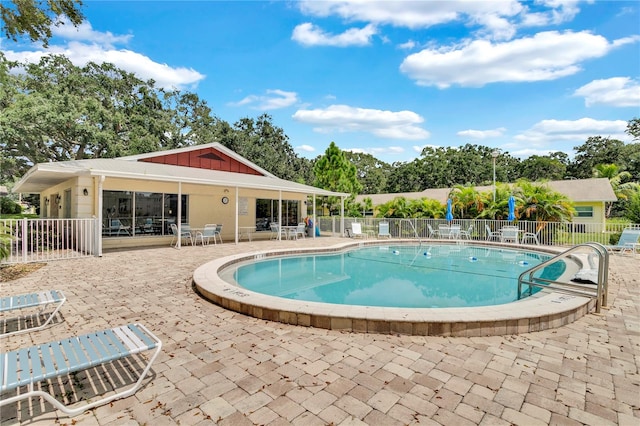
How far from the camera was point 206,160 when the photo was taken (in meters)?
16.9

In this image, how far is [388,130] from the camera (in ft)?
A: 164

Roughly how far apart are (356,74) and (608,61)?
979cm

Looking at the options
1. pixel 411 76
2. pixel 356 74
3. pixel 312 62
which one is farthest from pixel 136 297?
pixel 411 76

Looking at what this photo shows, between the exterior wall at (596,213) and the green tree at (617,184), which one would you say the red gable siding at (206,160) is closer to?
the exterior wall at (596,213)

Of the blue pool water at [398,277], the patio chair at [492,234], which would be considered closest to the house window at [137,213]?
the blue pool water at [398,277]

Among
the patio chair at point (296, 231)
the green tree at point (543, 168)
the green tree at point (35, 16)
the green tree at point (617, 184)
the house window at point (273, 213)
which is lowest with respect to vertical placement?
the patio chair at point (296, 231)

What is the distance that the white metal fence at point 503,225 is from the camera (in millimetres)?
14672

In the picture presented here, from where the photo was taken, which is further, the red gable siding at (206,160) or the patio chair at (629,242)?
the red gable siding at (206,160)

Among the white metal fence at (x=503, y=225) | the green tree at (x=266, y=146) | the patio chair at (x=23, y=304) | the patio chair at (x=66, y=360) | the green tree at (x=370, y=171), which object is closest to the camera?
the patio chair at (x=66, y=360)

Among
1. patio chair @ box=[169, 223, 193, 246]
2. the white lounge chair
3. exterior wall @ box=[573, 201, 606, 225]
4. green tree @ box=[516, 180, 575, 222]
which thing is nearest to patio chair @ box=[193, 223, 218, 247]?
patio chair @ box=[169, 223, 193, 246]

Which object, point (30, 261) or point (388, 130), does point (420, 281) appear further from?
point (388, 130)

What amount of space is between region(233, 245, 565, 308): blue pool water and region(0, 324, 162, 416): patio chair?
4124 mm

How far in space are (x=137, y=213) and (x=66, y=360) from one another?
11.7 metres

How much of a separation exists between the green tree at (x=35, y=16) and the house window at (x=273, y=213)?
10344 mm
